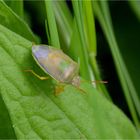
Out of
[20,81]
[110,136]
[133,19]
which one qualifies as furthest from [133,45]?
[20,81]

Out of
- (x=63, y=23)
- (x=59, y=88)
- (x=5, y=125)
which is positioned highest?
(x=63, y=23)

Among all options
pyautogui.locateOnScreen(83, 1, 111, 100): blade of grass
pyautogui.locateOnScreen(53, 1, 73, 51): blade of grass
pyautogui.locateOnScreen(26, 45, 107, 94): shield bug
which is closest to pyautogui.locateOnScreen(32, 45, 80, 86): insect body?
pyautogui.locateOnScreen(26, 45, 107, 94): shield bug

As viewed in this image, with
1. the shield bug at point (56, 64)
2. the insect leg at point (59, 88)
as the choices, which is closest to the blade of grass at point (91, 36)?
the shield bug at point (56, 64)

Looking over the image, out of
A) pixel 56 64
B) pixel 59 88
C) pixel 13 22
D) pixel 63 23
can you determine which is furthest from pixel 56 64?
pixel 63 23

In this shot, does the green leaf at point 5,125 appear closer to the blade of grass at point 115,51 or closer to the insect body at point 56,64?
the insect body at point 56,64

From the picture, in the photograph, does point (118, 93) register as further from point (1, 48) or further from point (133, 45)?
point (1, 48)

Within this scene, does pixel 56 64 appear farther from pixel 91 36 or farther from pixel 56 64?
pixel 91 36
